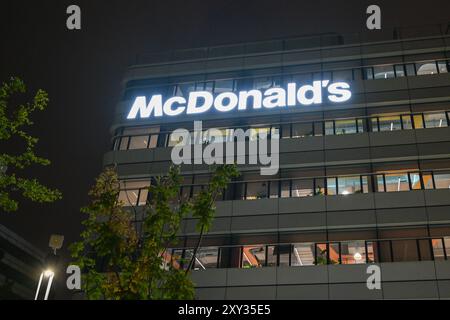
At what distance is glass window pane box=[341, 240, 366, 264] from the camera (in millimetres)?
29875

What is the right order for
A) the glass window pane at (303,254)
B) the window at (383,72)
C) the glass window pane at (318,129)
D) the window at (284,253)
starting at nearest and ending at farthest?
the window at (284,253)
the glass window pane at (303,254)
the glass window pane at (318,129)
the window at (383,72)

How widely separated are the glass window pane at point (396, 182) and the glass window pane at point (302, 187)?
4686 millimetres

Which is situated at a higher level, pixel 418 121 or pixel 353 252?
pixel 418 121

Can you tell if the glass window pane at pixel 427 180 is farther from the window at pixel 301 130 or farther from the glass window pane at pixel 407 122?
the window at pixel 301 130

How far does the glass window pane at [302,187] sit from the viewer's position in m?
33.0

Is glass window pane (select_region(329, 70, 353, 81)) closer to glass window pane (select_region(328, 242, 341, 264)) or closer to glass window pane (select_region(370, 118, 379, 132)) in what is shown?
glass window pane (select_region(370, 118, 379, 132))

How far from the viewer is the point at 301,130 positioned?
3512 centimetres

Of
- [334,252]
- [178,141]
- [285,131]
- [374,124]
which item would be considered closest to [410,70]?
[374,124]

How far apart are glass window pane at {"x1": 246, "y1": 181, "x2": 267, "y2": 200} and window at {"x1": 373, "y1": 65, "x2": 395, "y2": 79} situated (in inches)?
457

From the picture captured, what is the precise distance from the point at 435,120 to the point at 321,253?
12.1 metres

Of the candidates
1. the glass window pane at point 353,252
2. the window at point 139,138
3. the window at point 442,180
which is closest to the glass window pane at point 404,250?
the glass window pane at point 353,252

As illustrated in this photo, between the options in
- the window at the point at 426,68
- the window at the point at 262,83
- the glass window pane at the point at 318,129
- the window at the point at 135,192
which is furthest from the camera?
the window at the point at 262,83

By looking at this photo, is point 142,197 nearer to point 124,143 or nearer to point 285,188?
point 124,143
